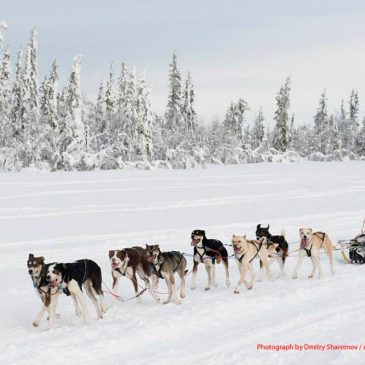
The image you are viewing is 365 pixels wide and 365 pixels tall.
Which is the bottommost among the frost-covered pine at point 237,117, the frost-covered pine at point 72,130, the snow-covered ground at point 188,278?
the snow-covered ground at point 188,278

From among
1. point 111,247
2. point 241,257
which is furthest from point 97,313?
point 111,247

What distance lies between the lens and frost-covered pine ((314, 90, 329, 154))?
7381 centimetres

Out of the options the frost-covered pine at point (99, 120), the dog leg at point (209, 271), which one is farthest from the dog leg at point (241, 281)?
the frost-covered pine at point (99, 120)

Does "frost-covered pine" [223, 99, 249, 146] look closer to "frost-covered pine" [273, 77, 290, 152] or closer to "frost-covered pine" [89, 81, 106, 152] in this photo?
"frost-covered pine" [273, 77, 290, 152]

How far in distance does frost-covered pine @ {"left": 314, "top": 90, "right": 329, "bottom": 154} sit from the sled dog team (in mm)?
65619

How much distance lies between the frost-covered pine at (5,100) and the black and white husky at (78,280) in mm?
36085

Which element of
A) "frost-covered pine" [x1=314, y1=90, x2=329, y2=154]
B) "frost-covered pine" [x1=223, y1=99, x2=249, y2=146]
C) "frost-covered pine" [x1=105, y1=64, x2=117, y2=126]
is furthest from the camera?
"frost-covered pine" [x1=314, y1=90, x2=329, y2=154]

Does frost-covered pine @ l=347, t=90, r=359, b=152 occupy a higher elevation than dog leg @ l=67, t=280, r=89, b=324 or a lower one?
higher

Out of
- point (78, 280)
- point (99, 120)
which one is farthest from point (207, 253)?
point (99, 120)

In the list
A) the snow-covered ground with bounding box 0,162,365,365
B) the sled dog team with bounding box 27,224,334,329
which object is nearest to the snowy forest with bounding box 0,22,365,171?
the snow-covered ground with bounding box 0,162,365,365

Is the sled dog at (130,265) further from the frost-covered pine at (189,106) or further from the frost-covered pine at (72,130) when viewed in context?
the frost-covered pine at (189,106)

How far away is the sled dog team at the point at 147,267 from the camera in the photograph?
277 inches

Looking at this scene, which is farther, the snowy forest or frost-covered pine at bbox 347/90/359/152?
frost-covered pine at bbox 347/90/359/152

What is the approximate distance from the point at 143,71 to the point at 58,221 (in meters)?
26.7
